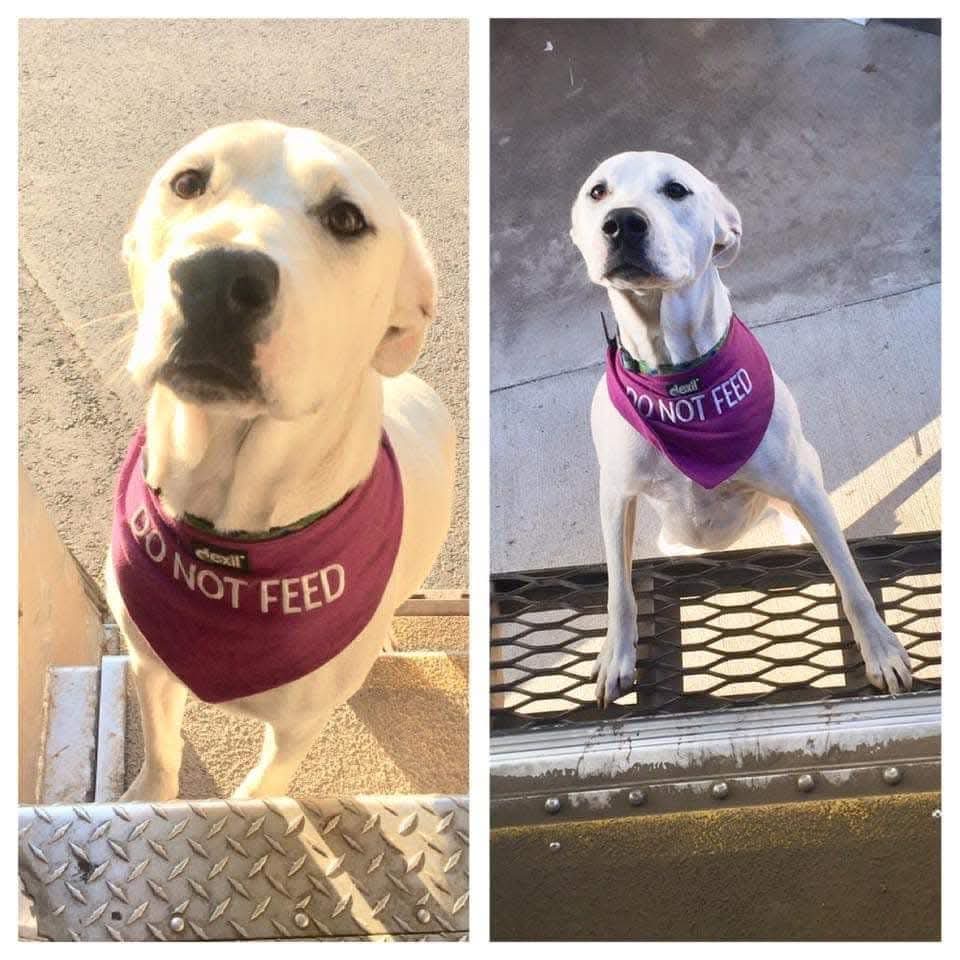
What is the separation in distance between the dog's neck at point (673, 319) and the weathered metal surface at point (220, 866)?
846 millimetres

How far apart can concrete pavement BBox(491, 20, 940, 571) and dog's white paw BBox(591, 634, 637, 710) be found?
172 mm

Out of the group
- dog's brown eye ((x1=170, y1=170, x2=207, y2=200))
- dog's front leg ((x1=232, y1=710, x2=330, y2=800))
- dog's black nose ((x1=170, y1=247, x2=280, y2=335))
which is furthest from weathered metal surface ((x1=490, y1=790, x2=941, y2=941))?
dog's brown eye ((x1=170, y1=170, x2=207, y2=200))

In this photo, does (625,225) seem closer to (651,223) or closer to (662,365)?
(651,223)

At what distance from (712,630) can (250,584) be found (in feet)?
2.69

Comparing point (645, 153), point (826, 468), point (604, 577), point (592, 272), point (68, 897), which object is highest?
point (645, 153)

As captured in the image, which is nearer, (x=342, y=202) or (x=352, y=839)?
(x=342, y=202)

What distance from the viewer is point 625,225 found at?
2057 mm

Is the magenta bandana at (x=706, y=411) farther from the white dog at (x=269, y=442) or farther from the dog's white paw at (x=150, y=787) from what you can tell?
the dog's white paw at (x=150, y=787)

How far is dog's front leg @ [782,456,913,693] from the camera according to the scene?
212 centimetres

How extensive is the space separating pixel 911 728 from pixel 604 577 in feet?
1.81

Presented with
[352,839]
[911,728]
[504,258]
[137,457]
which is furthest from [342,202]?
[911,728]

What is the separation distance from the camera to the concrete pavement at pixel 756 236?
2242mm

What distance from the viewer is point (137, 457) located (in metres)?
1.85
